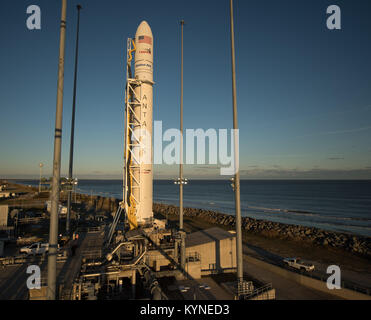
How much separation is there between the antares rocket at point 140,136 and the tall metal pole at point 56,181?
494 inches

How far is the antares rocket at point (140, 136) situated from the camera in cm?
2122

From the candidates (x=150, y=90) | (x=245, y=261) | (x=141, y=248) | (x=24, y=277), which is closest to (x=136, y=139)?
(x=150, y=90)

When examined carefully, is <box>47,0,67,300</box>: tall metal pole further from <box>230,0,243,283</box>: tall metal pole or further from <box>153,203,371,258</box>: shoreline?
<box>153,203,371,258</box>: shoreline

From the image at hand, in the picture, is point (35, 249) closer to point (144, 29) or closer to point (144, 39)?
point (144, 39)

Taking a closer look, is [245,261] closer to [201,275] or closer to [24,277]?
[201,275]

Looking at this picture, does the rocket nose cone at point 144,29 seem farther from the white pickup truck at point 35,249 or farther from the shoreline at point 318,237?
the shoreline at point 318,237

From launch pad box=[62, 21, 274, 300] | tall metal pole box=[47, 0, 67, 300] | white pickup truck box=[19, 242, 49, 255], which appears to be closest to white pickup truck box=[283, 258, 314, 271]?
launch pad box=[62, 21, 274, 300]

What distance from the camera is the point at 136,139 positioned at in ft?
70.5

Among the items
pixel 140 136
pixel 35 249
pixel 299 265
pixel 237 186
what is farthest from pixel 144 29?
pixel 299 265

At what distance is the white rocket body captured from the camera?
2127 cm

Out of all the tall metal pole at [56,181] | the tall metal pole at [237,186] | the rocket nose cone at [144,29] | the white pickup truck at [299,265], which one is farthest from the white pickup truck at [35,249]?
the white pickup truck at [299,265]

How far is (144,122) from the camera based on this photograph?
21.6 m

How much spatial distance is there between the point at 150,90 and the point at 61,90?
47.6 ft
